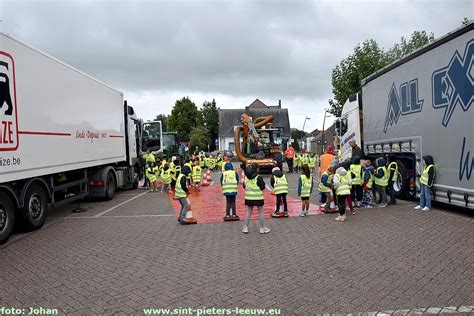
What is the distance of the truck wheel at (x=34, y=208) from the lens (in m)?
7.66

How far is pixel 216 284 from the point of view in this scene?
4711 mm

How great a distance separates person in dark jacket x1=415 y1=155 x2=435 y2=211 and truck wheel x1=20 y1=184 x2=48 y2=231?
9.13 metres

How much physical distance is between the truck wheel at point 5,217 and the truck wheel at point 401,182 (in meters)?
9.83

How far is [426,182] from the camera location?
8.86 metres

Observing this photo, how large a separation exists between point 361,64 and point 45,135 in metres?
26.6

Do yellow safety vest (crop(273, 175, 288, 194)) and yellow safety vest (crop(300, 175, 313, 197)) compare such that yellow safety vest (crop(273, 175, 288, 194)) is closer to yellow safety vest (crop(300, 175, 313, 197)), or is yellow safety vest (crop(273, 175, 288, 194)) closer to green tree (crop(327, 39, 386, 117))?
yellow safety vest (crop(300, 175, 313, 197))

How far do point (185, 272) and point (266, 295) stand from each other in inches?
54.9

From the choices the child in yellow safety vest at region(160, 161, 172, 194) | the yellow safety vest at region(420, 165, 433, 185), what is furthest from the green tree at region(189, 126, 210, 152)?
the yellow safety vest at region(420, 165, 433, 185)

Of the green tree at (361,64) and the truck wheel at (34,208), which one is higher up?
the green tree at (361,64)

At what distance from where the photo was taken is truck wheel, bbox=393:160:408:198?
1038 centimetres

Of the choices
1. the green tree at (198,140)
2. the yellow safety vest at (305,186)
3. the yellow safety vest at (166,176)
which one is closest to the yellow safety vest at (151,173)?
the yellow safety vest at (166,176)

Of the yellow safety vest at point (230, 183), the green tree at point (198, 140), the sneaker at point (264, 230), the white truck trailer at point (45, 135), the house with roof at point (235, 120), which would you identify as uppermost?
the house with roof at point (235, 120)

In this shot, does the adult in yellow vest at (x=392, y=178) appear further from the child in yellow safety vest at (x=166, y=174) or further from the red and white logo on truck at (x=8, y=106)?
the red and white logo on truck at (x=8, y=106)

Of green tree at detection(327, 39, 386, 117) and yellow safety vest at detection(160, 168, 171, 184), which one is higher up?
green tree at detection(327, 39, 386, 117)
